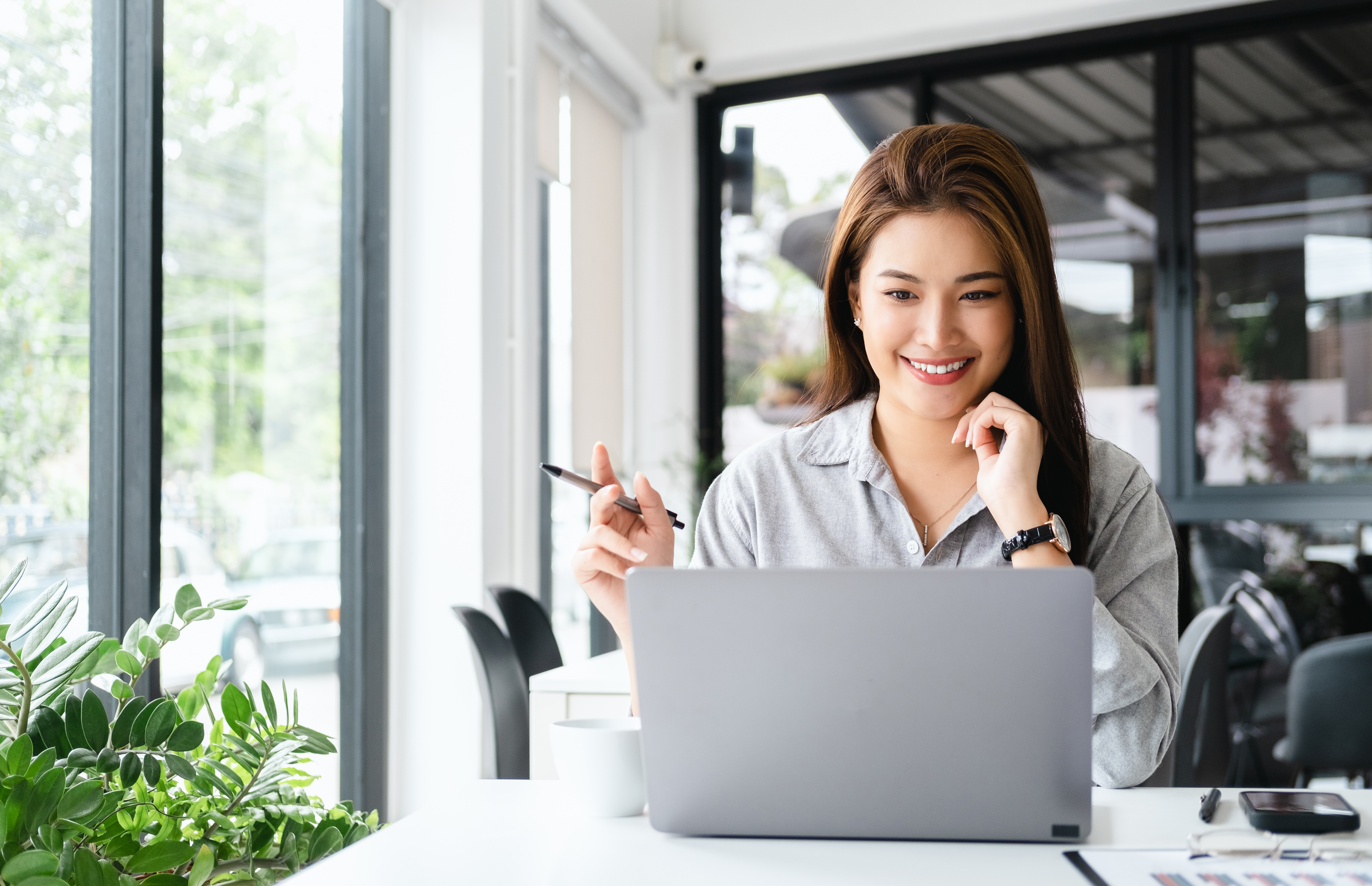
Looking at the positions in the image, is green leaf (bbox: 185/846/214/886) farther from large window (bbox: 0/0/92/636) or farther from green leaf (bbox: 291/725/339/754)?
large window (bbox: 0/0/92/636)

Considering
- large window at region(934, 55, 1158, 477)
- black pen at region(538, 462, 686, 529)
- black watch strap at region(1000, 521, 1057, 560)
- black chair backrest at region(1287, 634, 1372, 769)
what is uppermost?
large window at region(934, 55, 1158, 477)

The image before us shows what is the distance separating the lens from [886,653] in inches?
31.7

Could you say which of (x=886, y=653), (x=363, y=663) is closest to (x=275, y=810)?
(x=886, y=653)

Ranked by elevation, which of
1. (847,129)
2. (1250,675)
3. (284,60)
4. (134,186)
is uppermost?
(847,129)

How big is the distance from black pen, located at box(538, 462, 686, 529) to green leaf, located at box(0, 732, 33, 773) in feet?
1.78

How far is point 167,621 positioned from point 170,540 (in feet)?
3.12

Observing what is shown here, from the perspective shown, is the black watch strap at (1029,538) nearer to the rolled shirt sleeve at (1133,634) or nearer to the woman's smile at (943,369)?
the rolled shirt sleeve at (1133,634)

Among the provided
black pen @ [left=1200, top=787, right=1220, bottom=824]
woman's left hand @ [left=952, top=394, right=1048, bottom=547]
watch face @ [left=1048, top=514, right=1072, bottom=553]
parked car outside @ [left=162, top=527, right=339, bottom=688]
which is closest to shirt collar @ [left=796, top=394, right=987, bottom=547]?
woman's left hand @ [left=952, top=394, right=1048, bottom=547]

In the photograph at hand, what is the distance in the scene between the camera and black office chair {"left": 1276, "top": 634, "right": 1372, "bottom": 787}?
293 cm

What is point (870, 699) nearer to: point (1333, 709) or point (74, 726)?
point (74, 726)

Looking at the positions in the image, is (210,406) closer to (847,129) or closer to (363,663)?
(363,663)

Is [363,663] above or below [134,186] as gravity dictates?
below

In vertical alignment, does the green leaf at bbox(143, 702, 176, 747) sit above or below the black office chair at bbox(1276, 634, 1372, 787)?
above

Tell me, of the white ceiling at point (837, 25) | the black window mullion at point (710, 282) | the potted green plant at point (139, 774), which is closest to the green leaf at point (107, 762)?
the potted green plant at point (139, 774)
